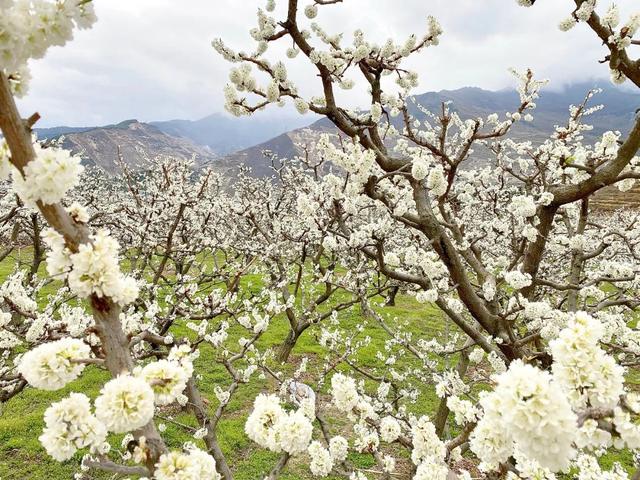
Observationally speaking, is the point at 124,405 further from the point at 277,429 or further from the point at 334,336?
the point at 334,336

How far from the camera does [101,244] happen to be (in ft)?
6.23

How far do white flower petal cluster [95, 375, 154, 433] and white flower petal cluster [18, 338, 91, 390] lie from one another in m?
0.26

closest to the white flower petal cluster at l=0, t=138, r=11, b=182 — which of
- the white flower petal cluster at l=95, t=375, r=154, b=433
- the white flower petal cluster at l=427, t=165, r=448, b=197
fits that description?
the white flower petal cluster at l=95, t=375, r=154, b=433

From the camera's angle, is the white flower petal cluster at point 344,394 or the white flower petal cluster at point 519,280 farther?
the white flower petal cluster at point 519,280

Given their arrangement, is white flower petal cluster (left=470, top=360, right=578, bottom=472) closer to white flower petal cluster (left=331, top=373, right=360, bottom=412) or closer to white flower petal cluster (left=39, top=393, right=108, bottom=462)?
white flower petal cluster (left=39, top=393, right=108, bottom=462)

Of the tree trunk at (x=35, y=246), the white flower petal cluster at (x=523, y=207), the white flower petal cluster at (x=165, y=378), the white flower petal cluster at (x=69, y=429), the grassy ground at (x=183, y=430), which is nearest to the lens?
the white flower petal cluster at (x=69, y=429)

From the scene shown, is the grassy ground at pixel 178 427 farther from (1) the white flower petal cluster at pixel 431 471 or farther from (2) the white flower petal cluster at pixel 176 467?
(2) the white flower petal cluster at pixel 176 467

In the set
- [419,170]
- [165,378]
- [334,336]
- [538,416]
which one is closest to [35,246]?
[334,336]

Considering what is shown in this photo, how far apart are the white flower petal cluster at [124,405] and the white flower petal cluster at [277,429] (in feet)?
3.60

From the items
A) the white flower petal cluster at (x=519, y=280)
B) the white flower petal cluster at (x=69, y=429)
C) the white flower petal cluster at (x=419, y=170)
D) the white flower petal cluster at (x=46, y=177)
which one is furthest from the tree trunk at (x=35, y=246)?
the white flower petal cluster at (x=519, y=280)

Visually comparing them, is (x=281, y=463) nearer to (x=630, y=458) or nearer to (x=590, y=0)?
(x=590, y=0)

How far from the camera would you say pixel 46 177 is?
5.45 feet

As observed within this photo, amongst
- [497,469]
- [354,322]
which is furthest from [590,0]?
[354,322]

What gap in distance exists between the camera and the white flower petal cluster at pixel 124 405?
185 centimetres
